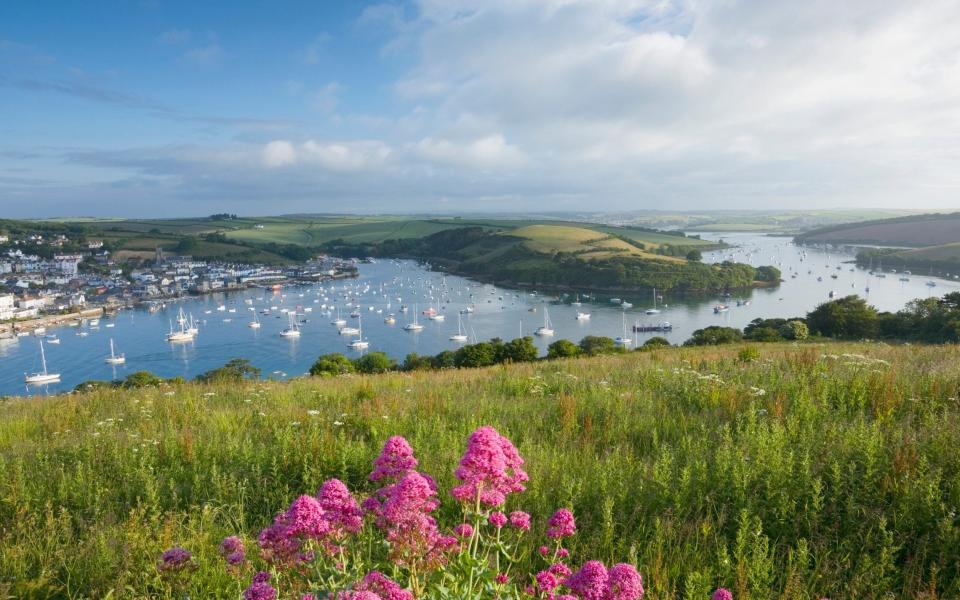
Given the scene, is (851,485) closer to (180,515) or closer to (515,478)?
(515,478)

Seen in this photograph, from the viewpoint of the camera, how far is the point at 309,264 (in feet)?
527

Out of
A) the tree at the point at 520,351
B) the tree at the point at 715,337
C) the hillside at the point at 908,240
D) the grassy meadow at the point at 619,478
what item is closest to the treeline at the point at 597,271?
the hillside at the point at 908,240

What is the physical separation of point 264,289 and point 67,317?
4099 centimetres

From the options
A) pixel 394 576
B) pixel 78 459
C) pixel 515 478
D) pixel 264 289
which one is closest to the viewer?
pixel 394 576

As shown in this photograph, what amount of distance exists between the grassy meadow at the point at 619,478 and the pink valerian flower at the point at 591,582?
0.67m

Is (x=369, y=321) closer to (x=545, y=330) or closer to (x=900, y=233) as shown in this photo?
(x=545, y=330)

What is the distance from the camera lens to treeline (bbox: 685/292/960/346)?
3142 cm

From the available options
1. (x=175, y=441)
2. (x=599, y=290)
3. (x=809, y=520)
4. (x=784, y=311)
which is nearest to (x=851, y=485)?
(x=809, y=520)

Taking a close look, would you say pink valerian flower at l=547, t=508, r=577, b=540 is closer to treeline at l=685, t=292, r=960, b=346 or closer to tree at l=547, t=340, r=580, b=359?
tree at l=547, t=340, r=580, b=359

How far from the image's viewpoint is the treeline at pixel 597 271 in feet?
356

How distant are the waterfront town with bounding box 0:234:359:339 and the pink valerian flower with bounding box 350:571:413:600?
343 feet

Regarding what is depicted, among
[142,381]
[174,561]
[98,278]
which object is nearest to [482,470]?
[174,561]

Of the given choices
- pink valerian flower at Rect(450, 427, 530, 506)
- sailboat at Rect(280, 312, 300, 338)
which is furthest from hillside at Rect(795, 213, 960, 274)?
pink valerian flower at Rect(450, 427, 530, 506)

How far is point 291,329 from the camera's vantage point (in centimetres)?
7712
